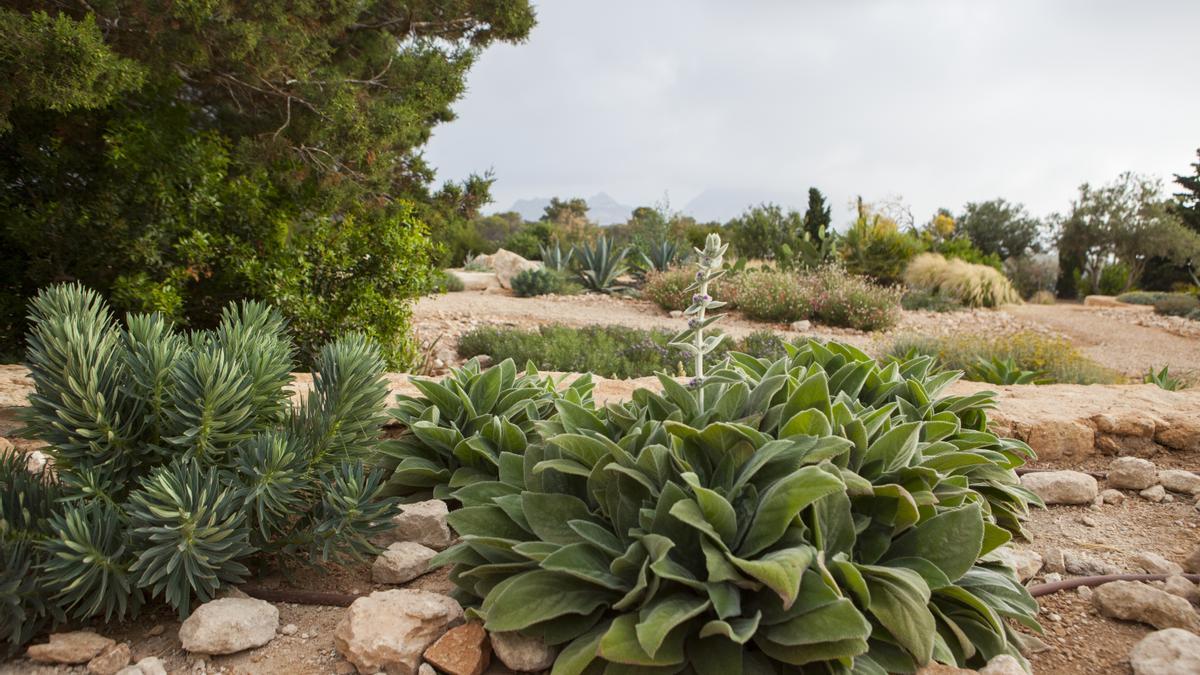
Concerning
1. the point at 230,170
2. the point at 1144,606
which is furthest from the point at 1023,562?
the point at 230,170

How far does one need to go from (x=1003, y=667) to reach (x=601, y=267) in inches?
562

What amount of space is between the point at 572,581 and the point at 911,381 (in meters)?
1.59

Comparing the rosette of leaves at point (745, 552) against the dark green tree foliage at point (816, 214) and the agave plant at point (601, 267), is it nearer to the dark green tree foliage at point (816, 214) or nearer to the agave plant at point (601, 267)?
the agave plant at point (601, 267)

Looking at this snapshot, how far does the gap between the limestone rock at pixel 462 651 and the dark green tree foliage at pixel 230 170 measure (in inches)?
164

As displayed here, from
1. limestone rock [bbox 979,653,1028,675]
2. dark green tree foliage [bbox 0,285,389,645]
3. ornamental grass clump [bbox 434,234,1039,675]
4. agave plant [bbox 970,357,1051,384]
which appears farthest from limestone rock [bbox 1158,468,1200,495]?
dark green tree foliage [bbox 0,285,389,645]

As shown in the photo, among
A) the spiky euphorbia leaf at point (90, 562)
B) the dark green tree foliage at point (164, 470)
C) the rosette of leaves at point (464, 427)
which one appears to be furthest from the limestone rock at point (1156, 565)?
the spiky euphorbia leaf at point (90, 562)

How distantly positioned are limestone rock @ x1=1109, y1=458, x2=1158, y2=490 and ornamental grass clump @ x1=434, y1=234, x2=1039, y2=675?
1442 mm

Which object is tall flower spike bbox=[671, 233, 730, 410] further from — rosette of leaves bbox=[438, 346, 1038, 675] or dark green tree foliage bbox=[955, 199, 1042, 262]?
dark green tree foliage bbox=[955, 199, 1042, 262]

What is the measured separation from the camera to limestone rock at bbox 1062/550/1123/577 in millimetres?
2236

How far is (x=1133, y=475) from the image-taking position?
118 inches

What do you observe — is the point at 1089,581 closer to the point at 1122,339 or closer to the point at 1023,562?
the point at 1023,562

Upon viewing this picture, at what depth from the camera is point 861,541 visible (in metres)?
1.76

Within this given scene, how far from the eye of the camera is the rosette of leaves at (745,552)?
1479mm

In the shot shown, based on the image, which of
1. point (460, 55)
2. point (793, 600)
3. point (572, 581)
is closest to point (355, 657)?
point (572, 581)
